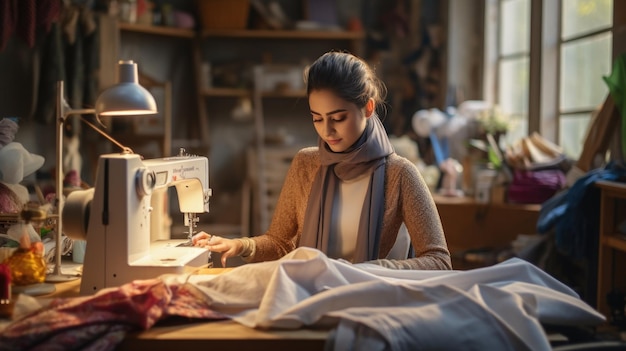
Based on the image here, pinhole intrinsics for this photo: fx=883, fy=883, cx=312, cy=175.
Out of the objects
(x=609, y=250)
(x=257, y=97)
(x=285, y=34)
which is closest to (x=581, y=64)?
(x=609, y=250)

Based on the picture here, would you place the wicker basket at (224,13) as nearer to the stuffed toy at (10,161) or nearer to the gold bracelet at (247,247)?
the stuffed toy at (10,161)

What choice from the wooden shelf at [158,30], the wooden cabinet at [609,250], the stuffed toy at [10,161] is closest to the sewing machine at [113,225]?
the stuffed toy at [10,161]

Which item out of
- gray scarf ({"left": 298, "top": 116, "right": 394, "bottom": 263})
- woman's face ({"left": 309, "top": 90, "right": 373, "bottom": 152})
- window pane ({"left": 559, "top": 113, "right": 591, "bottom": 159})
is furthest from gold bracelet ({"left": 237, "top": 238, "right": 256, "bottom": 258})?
window pane ({"left": 559, "top": 113, "right": 591, "bottom": 159})

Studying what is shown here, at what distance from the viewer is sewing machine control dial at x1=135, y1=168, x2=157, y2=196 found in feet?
7.00

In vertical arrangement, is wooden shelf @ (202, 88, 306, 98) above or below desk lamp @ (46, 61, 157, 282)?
above

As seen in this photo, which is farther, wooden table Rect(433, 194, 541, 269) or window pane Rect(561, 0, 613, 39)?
wooden table Rect(433, 194, 541, 269)

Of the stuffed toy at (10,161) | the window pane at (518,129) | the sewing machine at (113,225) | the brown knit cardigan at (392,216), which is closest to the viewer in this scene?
the sewing machine at (113,225)

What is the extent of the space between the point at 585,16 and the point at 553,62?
1.41 ft

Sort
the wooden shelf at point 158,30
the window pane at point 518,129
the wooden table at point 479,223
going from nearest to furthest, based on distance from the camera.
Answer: the wooden table at point 479,223, the window pane at point 518,129, the wooden shelf at point 158,30

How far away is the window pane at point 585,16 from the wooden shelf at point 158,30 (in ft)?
9.54

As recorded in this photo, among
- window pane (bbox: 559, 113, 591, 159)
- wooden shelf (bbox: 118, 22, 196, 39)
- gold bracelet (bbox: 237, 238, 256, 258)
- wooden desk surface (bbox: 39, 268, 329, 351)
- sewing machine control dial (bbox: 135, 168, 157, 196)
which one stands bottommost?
wooden desk surface (bbox: 39, 268, 329, 351)

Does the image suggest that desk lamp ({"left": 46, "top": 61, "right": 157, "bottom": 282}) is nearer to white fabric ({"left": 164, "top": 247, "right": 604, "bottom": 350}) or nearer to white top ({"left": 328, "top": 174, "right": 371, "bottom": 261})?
white fabric ({"left": 164, "top": 247, "right": 604, "bottom": 350})

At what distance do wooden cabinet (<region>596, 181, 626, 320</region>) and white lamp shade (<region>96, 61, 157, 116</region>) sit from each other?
2.23 meters

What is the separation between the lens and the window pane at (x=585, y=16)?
4637 mm
